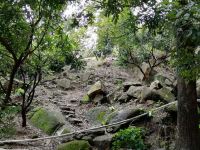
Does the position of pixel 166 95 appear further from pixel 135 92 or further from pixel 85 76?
pixel 85 76

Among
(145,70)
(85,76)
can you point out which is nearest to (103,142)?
(145,70)

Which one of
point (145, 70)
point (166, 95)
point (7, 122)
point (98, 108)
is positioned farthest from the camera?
point (145, 70)

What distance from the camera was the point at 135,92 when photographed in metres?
9.38

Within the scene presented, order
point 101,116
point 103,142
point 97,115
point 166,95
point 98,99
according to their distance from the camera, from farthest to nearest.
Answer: point 98,99 < point 97,115 < point 101,116 < point 166,95 < point 103,142

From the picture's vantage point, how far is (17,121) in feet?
26.6

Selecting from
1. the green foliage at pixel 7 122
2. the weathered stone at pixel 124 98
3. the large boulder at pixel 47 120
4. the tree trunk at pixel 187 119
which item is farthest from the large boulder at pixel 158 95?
the green foliage at pixel 7 122

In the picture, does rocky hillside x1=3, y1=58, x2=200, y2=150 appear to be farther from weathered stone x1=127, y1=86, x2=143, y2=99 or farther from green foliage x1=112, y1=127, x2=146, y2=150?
green foliage x1=112, y1=127, x2=146, y2=150

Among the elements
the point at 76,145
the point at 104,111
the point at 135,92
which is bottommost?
the point at 76,145

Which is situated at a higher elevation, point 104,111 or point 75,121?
point 104,111

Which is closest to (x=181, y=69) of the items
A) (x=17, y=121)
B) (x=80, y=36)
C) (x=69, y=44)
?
(x=69, y=44)

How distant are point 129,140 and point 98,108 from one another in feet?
9.03

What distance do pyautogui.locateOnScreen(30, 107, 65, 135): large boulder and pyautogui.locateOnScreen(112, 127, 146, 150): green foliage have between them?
163 cm

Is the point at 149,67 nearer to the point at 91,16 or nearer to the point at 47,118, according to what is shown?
the point at 47,118

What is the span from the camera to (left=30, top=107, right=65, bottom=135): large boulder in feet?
26.2
